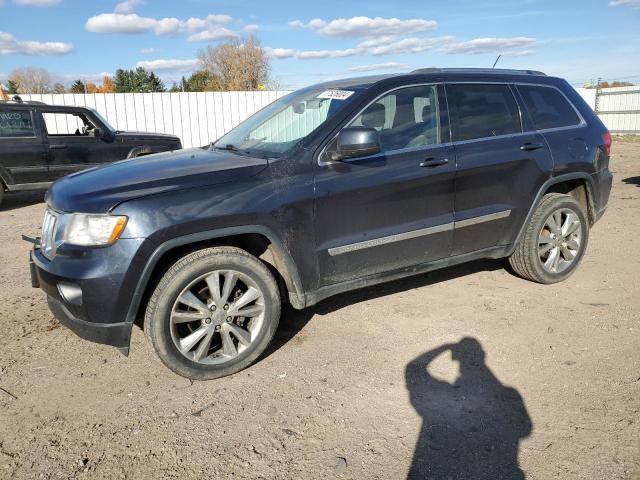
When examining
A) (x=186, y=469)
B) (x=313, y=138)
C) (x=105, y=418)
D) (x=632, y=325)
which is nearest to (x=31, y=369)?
(x=105, y=418)

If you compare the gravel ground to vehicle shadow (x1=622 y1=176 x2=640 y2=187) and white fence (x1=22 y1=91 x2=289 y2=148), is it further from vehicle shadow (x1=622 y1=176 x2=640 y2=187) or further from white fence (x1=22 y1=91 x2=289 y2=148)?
white fence (x1=22 y1=91 x2=289 y2=148)

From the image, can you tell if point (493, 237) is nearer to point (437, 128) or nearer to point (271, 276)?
point (437, 128)

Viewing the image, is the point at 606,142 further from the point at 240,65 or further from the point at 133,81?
the point at 133,81

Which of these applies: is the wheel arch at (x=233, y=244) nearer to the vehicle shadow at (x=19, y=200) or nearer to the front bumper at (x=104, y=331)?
the front bumper at (x=104, y=331)

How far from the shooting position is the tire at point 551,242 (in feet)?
15.2

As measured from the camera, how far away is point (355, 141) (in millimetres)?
3373

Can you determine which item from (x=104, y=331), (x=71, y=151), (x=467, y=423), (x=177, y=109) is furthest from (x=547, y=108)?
(x=177, y=109)

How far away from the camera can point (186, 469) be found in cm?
253

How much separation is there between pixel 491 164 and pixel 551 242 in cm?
113

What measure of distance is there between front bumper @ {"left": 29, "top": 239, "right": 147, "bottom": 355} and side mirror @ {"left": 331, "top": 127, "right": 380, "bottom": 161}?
141 centimetres

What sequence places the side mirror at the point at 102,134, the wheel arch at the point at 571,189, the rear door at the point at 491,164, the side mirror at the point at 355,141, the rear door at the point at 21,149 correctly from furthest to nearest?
the side mirror at the point at 102,134 < the rear door at the point at 21,149 < the wheel arch at the point at 571,189 < the rear door at the point at 491,164 < the side mirror at the point at 355,141

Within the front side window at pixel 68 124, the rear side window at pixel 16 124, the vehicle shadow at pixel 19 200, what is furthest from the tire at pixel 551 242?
the vehicle shadow at pixel 19 200

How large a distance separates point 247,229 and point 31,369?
5.78 feet

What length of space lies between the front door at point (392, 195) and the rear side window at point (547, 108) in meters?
1.03
